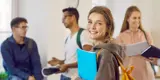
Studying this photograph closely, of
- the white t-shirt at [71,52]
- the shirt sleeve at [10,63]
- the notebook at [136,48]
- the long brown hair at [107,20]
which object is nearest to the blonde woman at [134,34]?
the white t-shirt at [71,52]

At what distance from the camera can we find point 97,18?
1.30 m

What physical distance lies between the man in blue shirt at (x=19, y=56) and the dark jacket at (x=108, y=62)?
203cm

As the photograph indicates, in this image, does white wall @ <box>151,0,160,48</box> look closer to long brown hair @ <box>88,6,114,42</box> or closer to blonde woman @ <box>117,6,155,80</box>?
blonde woman @ <box>117,6,155,80</box>

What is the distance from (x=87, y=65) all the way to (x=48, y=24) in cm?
229

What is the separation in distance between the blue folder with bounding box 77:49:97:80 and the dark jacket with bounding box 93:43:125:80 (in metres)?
0.03

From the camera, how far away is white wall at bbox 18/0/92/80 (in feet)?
11.3

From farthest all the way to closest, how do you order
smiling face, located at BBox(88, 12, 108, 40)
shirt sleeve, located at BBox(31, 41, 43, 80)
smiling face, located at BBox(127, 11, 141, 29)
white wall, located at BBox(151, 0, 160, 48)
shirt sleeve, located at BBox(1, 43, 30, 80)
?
white wall, located at BBox(151, 0, 160, 48), shirt sleeve, located at BBox(31, 41, 43, 80), shirt sleeve, located at BBox(1, 43, 30, 80), smiling face, located at BBox(127, 11, 141, 29), smiling face, located at BBox(88, 12, 108, 40)

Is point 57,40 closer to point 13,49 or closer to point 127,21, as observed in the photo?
point 13,49

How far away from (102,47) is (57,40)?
230cm

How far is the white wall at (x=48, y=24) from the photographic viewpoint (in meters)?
3.44

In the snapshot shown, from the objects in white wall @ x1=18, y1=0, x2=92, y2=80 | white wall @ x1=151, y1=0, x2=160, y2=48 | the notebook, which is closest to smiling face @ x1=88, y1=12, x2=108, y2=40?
the notebook

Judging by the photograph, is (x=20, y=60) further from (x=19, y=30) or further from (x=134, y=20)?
(x=134, y=20)

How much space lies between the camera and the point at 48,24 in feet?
11.4

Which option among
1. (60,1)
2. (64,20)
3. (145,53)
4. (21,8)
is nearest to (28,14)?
(21,8)
